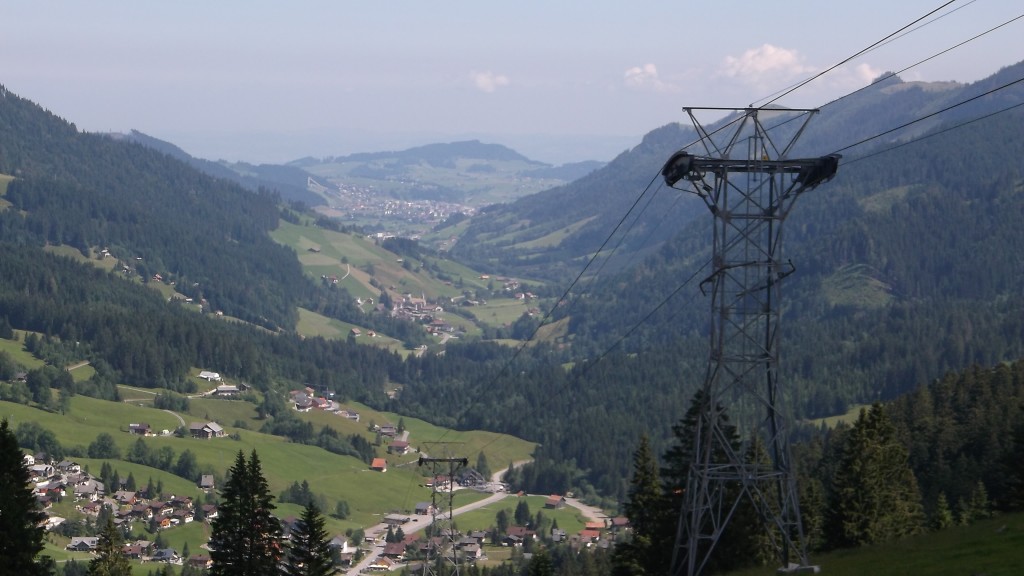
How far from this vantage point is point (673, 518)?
48.3 metres

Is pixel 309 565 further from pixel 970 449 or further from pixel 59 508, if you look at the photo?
pixel 59 508

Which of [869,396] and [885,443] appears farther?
[869,396]

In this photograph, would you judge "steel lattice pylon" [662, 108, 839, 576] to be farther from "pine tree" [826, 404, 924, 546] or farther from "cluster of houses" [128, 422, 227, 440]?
"cluster of houses" [128, 422, 227, 440]

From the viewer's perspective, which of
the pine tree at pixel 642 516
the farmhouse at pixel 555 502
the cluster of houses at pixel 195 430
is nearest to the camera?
the pine tree at pixel 642 516

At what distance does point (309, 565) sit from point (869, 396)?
16138 cm

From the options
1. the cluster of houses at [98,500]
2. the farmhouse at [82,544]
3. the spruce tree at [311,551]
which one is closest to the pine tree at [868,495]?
the spruce tree at [311,551]

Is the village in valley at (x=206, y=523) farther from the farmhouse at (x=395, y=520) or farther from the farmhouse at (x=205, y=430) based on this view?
the farmhouse at (x=205, y=430)

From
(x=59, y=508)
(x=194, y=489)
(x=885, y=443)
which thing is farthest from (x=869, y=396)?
(x=885, y=443)

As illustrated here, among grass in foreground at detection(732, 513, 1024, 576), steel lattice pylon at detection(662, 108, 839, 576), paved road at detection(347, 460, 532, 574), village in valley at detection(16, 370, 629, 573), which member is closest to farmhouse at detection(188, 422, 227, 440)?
village in valley at detection(16, 370, 629, 573)

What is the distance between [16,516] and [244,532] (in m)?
10.5

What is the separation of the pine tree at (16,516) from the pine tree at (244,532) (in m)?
7.57

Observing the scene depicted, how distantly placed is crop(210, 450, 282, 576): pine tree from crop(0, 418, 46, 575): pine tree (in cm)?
757

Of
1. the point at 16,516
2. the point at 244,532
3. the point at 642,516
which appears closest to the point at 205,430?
the point at 244,532

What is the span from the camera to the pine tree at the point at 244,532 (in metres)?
48.8
